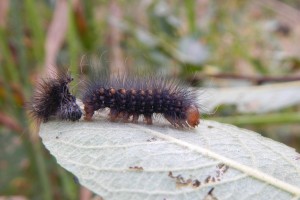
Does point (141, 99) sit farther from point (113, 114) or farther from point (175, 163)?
point (175, 163)

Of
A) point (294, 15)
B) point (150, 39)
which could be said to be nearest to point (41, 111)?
point (150, 39)

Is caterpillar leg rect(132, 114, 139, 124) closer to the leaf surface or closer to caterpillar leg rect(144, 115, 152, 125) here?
caterpillar leg rect(144, 115, 152, 125)

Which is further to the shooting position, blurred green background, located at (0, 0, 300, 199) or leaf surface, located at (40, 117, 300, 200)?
blurred green background, located at (0, 0, 300, 199)

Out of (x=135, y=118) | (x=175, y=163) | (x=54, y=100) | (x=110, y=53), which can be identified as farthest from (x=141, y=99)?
(x=110, y=53)

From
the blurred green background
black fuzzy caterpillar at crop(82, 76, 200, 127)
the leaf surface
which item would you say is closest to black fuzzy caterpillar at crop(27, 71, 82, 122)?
black fuzzy caterpillar at crop(82, 76, 200, 127)

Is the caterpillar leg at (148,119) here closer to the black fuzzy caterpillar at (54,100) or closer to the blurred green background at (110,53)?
the black fuzzy caterpillar at (54,100)

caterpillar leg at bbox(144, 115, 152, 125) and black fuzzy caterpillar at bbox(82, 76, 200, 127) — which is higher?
black fuzzy caterpillar at bbox(82, 76, 200, 127)
